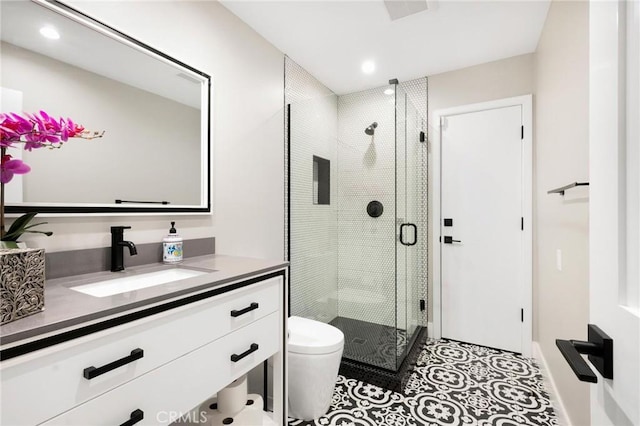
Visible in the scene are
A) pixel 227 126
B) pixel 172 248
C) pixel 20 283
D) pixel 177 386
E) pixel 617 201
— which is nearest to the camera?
pixel 617 201

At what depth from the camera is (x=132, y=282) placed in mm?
1298

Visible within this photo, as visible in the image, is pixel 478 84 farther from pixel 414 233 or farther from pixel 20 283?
pixel 20 283

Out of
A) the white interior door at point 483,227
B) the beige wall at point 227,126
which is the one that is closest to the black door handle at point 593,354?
the beige wall at point 227,126

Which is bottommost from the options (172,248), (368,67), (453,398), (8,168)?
(453,398)

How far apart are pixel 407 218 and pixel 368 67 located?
1382 mm

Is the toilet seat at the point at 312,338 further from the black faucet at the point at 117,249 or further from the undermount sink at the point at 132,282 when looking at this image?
the black faucet at the point at 117,249

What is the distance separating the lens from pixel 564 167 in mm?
1659

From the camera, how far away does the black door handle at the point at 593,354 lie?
1.69 ft

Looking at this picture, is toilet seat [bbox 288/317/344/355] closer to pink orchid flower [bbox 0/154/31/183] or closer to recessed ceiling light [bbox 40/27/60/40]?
pink orchid flower [bbox 0/154/31/183]

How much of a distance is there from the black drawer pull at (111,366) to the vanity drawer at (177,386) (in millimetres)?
74

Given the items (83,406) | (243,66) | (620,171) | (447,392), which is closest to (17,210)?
(83,406)

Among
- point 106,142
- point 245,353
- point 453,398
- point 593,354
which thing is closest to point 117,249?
point 106,142

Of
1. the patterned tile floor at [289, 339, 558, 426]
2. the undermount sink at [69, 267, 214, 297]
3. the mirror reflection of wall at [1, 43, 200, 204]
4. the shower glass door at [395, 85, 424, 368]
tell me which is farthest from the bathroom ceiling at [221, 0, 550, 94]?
the patterned tile floor at [289, 339, 558, 426]

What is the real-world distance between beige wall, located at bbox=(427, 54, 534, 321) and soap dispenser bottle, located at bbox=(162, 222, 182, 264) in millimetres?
2234
